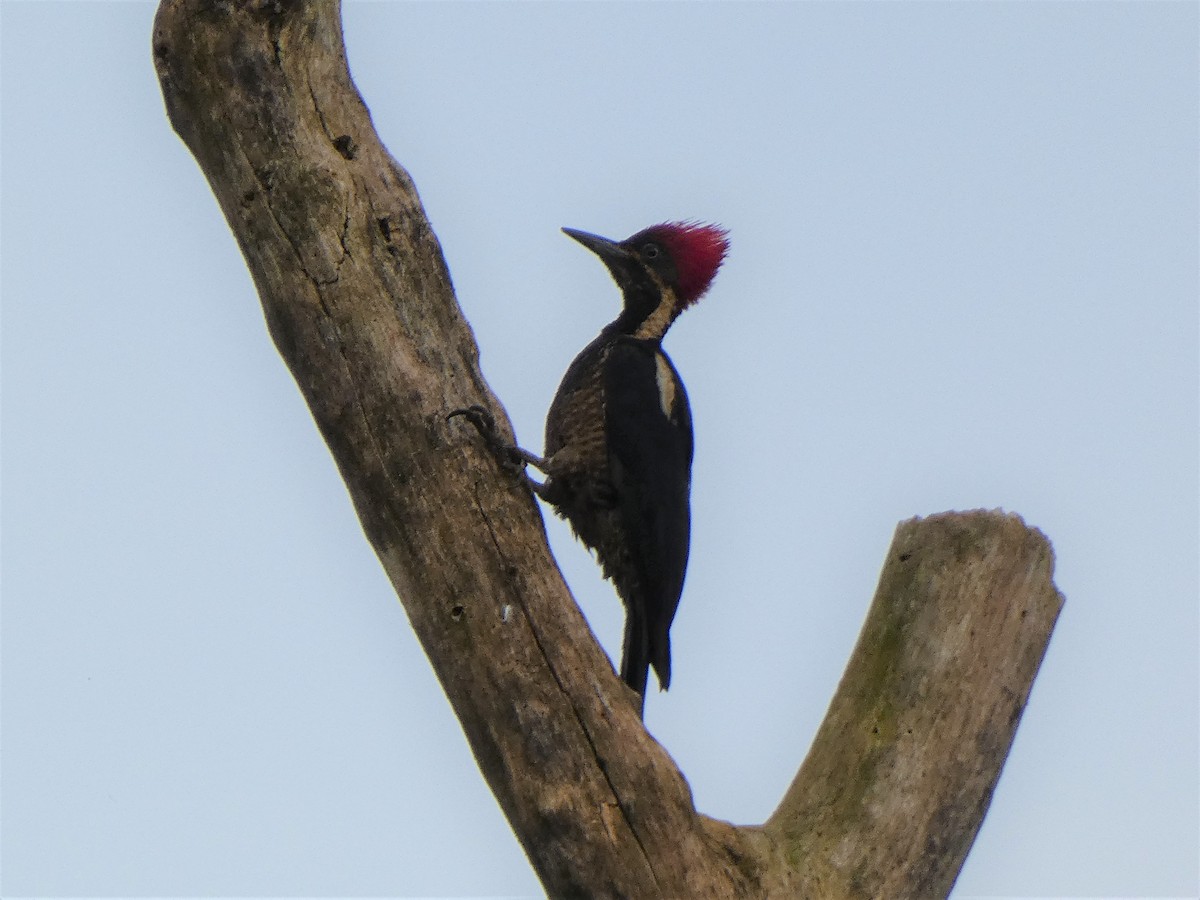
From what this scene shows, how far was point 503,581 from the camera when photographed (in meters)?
3.34

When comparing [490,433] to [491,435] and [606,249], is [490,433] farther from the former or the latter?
[606,249]

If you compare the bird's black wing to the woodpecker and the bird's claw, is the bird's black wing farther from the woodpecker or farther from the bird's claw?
the bird's claw

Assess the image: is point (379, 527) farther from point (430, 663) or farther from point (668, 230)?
point (668, 230)

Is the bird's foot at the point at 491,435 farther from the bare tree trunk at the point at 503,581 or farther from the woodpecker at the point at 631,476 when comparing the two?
the woodpecker at the point at 631,476

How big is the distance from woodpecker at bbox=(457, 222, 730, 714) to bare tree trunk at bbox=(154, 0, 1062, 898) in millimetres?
671

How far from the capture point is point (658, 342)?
4.97 m

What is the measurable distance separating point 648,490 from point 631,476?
2.8 inches

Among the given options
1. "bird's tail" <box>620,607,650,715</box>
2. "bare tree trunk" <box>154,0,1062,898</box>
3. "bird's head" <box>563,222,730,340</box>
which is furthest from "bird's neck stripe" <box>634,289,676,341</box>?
"bare tree trunk" <box>154,0,1062,898</box>

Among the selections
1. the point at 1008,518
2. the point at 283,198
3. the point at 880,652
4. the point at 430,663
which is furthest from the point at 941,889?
the point at 283,198

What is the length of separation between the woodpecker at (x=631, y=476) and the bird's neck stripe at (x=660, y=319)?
219mm

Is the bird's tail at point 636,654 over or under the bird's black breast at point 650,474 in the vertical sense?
under

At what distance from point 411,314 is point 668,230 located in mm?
1807

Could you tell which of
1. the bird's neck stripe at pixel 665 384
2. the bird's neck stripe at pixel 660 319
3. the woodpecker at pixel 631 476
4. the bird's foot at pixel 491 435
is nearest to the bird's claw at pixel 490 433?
the bird's foot at pixel 491 435

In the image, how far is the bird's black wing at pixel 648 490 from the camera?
423cm
